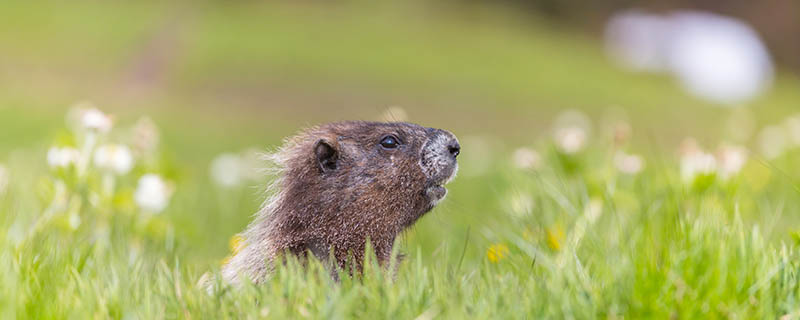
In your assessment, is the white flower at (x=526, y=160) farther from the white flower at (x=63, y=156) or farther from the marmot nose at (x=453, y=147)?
the white flower at (x=63, y=156)

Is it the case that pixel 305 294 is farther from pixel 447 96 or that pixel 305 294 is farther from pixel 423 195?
pixel 447 96

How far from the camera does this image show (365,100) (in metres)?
14.5

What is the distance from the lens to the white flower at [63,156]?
374 centimetres

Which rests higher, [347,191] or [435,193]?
[347,191]

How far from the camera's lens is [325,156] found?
3.19 meters

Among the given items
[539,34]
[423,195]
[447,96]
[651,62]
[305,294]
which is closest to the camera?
[305,294]

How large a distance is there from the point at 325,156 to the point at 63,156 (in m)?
1.47

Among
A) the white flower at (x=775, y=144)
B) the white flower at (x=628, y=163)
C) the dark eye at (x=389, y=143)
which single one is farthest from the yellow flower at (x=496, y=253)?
the white flower at (x=775, y=144)

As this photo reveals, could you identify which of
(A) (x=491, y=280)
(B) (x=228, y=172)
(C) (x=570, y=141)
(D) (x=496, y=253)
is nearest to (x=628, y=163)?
(C) (x=570, y=141)

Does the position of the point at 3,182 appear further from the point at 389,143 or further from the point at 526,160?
the point at 526,160

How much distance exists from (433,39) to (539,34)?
4.06 meters

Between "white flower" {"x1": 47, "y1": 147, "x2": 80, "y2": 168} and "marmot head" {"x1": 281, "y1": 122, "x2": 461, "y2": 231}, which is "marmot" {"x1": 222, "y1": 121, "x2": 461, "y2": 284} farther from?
"white flower" {"x1": 47, "y1": 147, "x2": 80, "y2": 168}

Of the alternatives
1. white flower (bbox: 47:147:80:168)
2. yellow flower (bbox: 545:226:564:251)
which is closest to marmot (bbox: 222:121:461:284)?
yellow flower (bbox: 545:226:564:251)

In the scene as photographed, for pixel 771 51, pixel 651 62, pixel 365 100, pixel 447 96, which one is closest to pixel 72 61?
pixel 365 100
